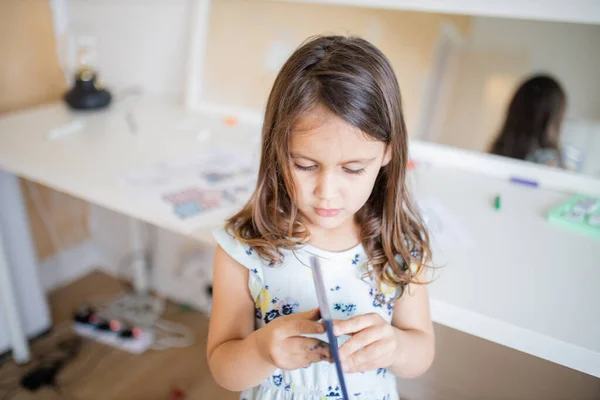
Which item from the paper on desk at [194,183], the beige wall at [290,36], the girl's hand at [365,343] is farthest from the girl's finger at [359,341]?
the beige wall at [290,36]

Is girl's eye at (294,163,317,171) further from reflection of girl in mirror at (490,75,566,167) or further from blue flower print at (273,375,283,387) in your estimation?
reflection of girl in mirror at (490,75,566,167)

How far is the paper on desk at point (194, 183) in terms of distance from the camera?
1.01 metres

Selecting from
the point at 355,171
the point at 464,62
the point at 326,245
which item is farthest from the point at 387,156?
the point at 464,62

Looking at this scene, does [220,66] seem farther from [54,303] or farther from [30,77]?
[54,303]

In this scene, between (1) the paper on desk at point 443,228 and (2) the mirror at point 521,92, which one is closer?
(1) the paper on desk at point 443,228

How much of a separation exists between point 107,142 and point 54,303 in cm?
83

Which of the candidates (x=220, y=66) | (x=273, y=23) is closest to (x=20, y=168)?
(x=220, y=66)

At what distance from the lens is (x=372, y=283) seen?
77cm

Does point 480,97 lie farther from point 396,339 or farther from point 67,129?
point 67,129

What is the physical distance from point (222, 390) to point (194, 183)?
696mm

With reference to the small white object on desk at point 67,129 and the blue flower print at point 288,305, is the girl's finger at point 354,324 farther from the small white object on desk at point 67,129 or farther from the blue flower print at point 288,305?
the small white object on desk at point 67,129

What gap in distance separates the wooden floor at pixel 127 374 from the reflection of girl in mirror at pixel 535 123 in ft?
3.26

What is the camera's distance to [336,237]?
2.55ft

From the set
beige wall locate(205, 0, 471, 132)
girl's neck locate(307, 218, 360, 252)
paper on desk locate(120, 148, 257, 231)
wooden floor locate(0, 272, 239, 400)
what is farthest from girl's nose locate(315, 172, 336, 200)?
wooden floor locate(0, 272, 239, 400)
